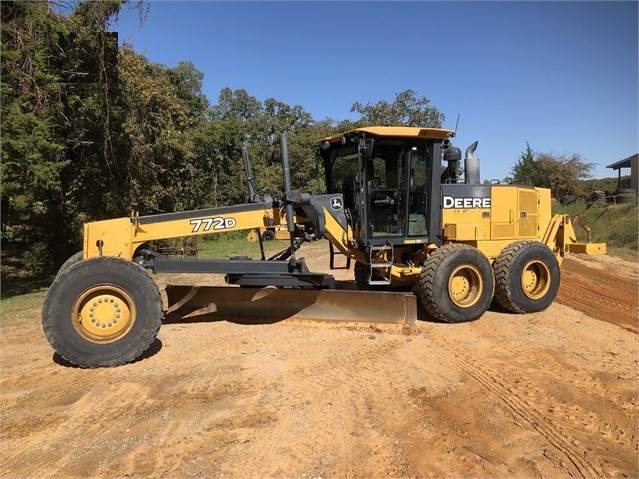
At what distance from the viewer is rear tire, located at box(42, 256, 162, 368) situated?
5.13 m

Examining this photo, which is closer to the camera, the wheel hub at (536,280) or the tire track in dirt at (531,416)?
the tire track in dirt at (531,416)

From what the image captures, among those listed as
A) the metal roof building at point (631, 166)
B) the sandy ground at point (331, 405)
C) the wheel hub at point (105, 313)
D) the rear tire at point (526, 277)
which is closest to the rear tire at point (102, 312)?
the wheel hub at point (105, 313)

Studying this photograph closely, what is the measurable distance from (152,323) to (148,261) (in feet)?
3.83

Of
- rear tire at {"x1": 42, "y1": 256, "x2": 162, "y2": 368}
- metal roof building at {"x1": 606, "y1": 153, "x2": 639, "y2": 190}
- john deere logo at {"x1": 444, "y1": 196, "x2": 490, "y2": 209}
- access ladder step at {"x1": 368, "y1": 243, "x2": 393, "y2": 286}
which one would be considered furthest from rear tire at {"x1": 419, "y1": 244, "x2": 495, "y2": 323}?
metal roof building at {"x1": 606, "y1": 153, "x2": 639, "y2": 190}

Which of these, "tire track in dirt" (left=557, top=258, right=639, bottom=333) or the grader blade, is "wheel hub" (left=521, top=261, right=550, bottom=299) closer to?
"tire track in dirt" (left=557, top=258, right=639, bottom=333)

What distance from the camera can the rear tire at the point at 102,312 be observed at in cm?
513

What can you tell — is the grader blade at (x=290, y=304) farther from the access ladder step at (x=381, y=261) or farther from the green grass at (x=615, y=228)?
the green grass at (x=615, y=228)

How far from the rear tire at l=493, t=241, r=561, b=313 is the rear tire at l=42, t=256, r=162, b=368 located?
16.7ft

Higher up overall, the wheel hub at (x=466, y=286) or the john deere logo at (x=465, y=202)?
the john deere logo at (x=465, y=202)

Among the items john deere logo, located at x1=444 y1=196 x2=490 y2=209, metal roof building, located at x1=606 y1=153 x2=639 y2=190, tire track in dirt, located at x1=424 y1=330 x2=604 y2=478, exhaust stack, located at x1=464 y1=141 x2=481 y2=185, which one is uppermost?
metal roof building, located at x1=606 y1=153 x2=639 y2=190

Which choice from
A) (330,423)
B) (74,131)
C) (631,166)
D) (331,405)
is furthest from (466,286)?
(631,166)

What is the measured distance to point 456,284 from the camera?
720cm

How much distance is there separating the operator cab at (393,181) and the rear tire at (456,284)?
0.60m

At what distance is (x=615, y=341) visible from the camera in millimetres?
6336
